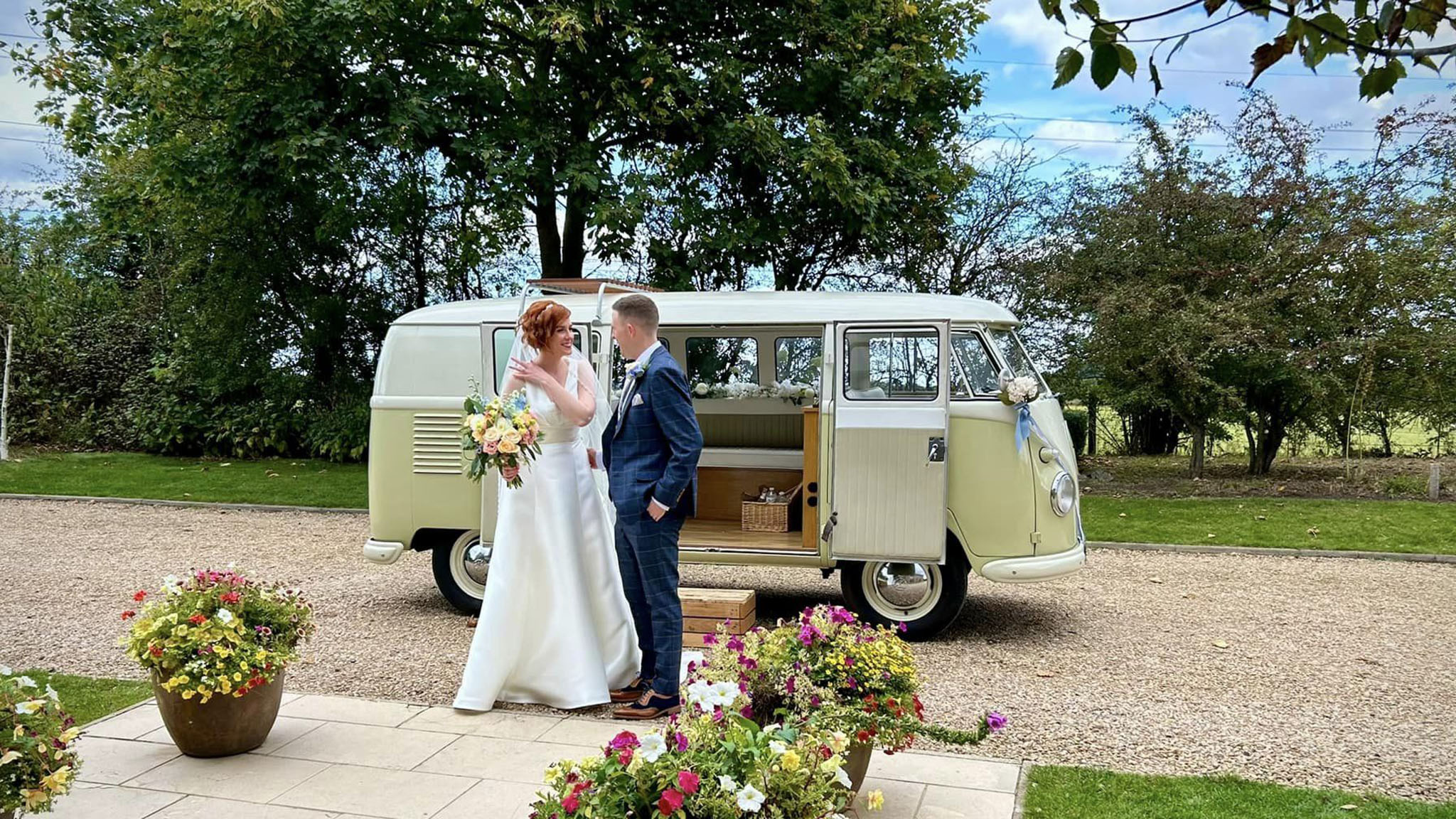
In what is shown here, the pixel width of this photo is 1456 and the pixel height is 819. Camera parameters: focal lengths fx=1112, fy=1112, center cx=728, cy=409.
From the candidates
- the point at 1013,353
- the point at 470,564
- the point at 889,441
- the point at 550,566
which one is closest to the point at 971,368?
the point at 1013,353

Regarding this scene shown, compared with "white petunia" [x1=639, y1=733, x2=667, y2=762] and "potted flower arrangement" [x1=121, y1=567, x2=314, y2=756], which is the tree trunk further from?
"white petunia" [x1=639, y1=733, x2=667, y2=762]

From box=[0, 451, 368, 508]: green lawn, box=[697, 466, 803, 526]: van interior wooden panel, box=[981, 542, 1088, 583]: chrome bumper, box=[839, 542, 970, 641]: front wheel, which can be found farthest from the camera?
box=[0, 451, 368, 508]: green lawn

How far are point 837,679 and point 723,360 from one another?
5169 mm

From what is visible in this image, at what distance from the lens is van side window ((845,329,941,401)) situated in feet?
24.3

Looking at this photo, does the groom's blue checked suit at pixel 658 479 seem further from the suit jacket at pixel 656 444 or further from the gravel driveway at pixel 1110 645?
the gravel driveway at pixel 1110 645

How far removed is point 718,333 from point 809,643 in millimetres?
4229

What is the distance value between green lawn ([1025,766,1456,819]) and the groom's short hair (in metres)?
2.76

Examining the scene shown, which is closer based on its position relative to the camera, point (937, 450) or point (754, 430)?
point (937, 450)

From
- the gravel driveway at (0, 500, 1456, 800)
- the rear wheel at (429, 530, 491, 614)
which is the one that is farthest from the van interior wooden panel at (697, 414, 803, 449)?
the rear wheel at (429, 530, 491, 614)

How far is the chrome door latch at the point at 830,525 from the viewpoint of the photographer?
743 centimetres

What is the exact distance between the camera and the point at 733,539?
26.6 ft

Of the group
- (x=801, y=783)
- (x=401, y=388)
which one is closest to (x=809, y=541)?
(x=401, y=388)

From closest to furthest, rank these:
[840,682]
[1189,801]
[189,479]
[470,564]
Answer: [840,682] < [1189,801] < [470,564] < [189,479]

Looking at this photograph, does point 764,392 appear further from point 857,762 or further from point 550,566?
point 857,762
